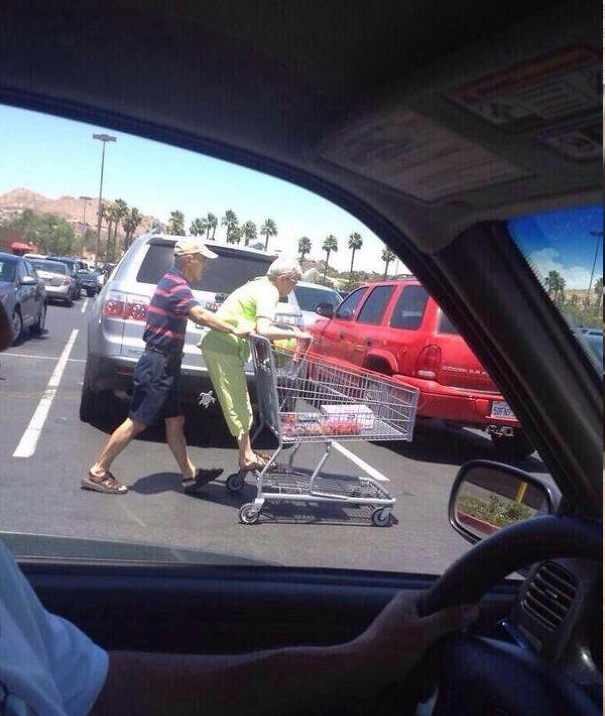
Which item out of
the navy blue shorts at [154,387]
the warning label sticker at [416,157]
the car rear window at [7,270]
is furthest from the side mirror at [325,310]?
the warning label sticker at [416,157]

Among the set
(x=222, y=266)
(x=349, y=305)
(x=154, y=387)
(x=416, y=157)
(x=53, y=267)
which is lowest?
(x=154, y=387)

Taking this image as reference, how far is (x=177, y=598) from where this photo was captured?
8.02 feet

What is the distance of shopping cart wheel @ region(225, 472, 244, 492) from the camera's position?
5582 millimetres

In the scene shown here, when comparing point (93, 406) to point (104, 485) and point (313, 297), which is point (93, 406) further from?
point (313, 297)

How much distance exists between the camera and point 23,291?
1239cm

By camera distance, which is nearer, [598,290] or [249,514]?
[598,290]

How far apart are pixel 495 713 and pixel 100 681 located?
0.80 metres

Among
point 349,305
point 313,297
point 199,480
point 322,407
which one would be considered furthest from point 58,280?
point 322,407

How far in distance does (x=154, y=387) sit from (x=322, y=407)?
1.18 metres

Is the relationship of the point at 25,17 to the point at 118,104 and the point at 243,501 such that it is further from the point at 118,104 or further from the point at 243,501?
the point at 243,501

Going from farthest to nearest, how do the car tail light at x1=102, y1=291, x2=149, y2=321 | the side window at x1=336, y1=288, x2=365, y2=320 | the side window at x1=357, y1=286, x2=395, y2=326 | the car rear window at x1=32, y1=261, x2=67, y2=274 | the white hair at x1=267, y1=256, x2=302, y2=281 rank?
the car rear window at x1=32, y1=261, x2=67, y2=274 → the side window at x1=336, y1=288, x2=365, y2=320 → the side window at x1=357, y1=286, x2=395, y2=326 → the car tail light at x1=102, y1=291, x2=149, y2=321 → the white hair at x1=267, y1=256, x2=302, y2=281

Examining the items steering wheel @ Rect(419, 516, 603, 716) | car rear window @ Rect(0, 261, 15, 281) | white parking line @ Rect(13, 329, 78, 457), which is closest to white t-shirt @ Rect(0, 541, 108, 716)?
steering wheel @ Rect(419, 516, 603, 716)

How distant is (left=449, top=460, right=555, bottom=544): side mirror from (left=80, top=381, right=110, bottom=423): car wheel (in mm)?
5612

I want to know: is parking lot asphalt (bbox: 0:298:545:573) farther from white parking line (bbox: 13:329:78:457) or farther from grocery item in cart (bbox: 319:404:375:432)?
grocery item in cart (bbox: 319:404:375:432)
